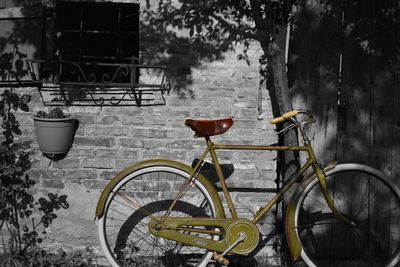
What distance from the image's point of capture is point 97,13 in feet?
17.7

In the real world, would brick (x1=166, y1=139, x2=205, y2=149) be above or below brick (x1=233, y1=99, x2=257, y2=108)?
below

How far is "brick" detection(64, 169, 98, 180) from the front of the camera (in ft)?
17.0

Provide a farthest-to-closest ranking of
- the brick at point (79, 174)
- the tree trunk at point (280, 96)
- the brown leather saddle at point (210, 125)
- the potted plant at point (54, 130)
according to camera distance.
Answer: the brick at point (79, 174)
the potted plant at point (54, 130)
the tree trunk at point (280, 96)
the brown leather saddle at point (210, 125)

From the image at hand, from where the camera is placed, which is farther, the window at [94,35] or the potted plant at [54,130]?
the window at [94,35]

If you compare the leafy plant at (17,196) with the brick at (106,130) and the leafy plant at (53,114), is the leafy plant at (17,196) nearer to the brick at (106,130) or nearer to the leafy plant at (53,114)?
the leafy plant at (53,114)

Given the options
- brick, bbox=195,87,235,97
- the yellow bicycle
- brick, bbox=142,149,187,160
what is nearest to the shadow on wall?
the yellow bicycle

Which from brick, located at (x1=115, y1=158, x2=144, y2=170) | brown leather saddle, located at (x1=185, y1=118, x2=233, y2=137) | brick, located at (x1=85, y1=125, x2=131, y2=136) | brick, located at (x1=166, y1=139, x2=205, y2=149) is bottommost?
brick, located at (x1=115, y1=158, x2=144, y2=170)

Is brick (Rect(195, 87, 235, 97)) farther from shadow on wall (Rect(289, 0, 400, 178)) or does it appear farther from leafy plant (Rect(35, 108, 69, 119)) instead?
leafy plant (Rect(35, 108, 69, 119))

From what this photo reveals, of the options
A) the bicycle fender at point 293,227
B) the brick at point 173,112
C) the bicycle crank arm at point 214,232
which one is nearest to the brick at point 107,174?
the brick at point 173,112

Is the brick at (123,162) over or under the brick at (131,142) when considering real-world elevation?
under

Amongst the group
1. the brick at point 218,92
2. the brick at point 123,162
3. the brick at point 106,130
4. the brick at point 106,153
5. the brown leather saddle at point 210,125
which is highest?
the brick at point 218,92

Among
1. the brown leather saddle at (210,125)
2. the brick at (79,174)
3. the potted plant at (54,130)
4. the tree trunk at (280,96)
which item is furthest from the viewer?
the brick at (79,174)

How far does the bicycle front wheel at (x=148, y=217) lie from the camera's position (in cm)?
518

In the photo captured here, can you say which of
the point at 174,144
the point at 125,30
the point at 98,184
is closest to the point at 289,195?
the point at 174,144
